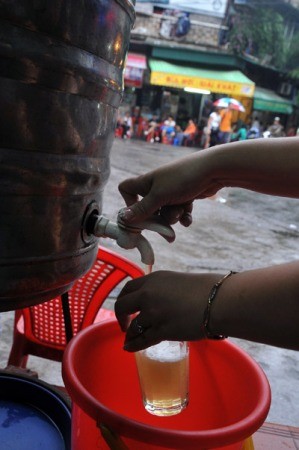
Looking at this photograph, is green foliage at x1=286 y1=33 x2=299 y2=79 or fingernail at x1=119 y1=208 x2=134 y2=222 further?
green foliage at x1=286 y1=33 x2=299 y2=79

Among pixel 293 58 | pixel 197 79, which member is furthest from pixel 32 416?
pixel 293 58

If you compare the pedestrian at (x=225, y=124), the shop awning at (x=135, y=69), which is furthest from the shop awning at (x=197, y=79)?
the pedestrian at (x=225, y=124)

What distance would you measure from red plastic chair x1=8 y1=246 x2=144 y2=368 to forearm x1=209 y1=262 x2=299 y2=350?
1200 mm

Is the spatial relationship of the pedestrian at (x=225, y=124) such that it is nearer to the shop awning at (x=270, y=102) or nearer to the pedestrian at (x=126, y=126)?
the pedestrian at (x=126, y=126)

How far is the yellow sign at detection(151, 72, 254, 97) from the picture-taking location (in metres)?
16.8

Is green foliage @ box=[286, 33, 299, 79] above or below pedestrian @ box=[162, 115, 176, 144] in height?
above

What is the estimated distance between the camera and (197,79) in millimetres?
17156

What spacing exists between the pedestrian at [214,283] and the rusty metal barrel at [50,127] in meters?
0.15

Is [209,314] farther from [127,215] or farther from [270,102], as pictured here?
[270,102]

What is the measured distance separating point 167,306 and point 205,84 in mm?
17465

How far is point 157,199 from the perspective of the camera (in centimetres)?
95

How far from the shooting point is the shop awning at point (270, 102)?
63.7ft

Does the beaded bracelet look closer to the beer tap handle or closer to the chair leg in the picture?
the beer tap handle

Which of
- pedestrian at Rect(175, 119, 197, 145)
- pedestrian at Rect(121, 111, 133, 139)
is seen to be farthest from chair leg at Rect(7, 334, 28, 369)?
pedestrian at Rect(175, 119, 197, 145)
